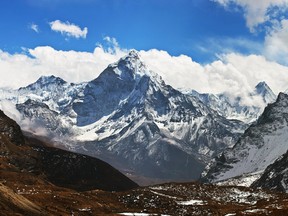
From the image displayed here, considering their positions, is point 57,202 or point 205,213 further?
point 205,213

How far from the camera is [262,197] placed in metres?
189

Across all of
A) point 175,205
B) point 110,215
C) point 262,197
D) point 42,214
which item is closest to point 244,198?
point 262,197

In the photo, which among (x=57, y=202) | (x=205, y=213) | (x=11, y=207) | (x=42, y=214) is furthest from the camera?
(x=205, y=213)

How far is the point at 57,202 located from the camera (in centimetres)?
12631

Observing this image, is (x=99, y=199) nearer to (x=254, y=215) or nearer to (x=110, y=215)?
(x=110, y=215)

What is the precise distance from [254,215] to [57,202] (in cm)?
4903

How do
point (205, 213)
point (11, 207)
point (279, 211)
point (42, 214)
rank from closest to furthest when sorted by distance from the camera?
point (11, 207) → point (42, 214) → point (279, 211) → point (205, 213)

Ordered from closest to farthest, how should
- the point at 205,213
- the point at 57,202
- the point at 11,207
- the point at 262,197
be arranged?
the point at 11,207
the point at 57,202
the point at 205,213
the point at 262,197

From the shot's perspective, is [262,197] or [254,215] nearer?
[254,215]

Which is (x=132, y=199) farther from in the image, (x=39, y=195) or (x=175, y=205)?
(x=39, y=195)

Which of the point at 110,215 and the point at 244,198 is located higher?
the point at 244,198

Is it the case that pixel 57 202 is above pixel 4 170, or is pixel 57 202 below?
below

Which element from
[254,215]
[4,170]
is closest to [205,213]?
[254,215]

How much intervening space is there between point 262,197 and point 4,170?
101549 millimetres
